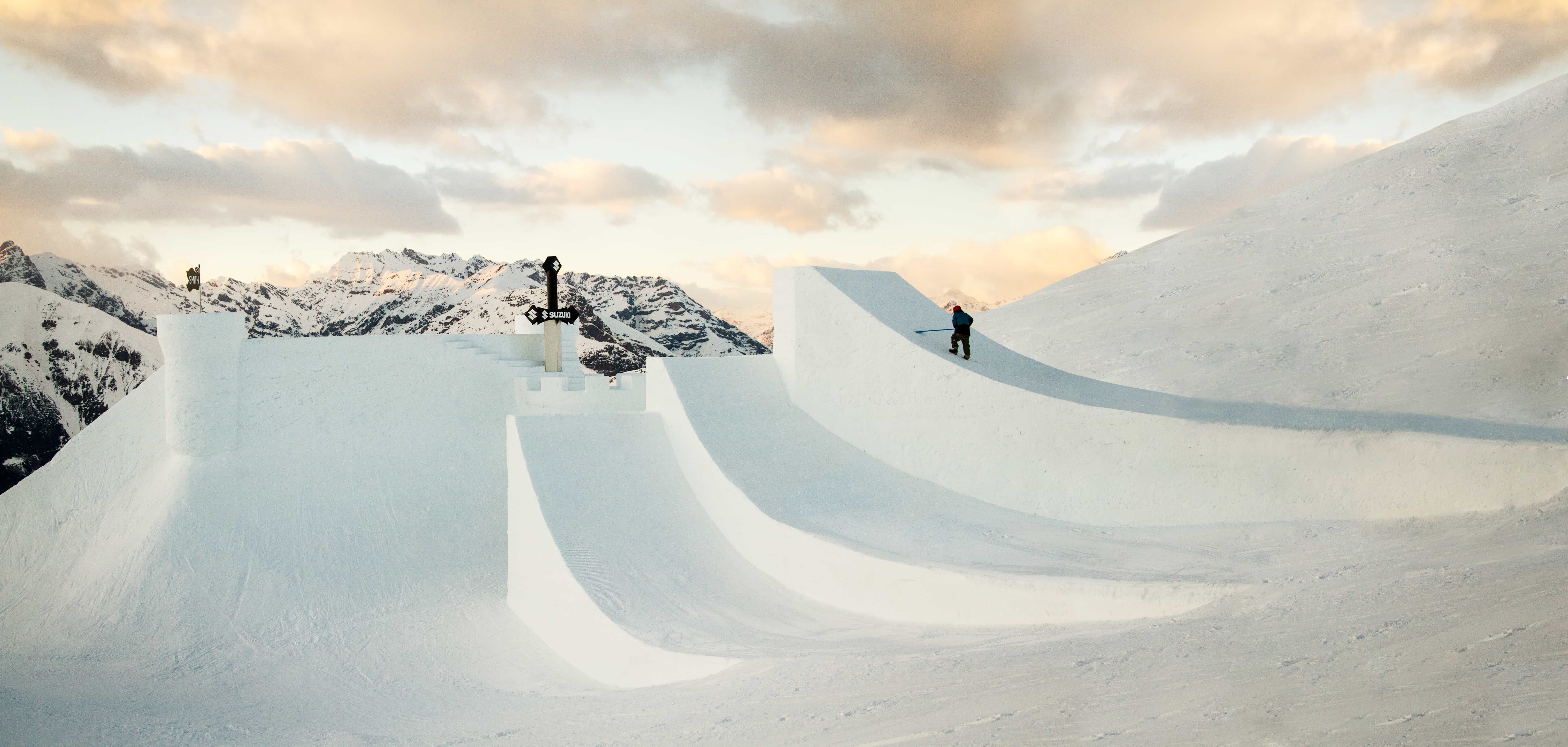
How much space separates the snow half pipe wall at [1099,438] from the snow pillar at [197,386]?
8883mm

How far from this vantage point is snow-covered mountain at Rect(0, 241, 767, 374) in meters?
111

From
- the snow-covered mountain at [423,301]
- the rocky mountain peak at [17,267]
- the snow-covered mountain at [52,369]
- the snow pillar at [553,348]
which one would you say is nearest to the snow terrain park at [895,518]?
the snow pillar at [553,348]

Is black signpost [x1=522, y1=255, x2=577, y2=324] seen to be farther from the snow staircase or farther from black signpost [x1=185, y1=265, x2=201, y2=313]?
black signpost [x1=185, y1=265, x2=201, y2=313]

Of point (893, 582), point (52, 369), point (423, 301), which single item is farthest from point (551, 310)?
point (423, 301)

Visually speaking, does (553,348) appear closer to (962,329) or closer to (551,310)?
(551,310)

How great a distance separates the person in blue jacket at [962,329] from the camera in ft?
36.8

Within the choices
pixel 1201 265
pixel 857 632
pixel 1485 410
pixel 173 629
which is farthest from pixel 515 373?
pixel 1485 410

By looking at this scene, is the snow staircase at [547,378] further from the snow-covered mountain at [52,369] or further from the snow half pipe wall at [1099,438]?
the snow-covered mountain at [52,369]

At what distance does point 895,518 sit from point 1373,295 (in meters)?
9.05

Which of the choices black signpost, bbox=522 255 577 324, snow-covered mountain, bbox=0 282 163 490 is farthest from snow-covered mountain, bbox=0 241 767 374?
black signpost, bbox=522 255 577 324

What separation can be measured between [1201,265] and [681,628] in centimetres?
1294

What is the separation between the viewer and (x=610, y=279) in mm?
160375

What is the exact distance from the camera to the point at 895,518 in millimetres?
9750

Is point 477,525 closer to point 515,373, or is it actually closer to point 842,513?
point 515,373
